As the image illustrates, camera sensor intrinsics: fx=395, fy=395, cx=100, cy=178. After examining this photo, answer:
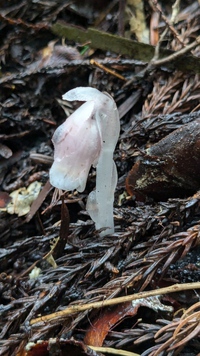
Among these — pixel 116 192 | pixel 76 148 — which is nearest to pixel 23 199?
pixel 116 192

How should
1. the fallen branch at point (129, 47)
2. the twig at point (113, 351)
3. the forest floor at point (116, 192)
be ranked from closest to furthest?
the twig at point (113, 351) → the forest floor at point (116, 192) → the fallen branch at point (129, 47)

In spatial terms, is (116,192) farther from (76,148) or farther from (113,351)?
(113,351)

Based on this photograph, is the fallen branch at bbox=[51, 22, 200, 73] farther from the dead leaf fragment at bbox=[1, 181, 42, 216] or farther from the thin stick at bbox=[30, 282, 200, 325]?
the thin stick at bbox=[30, 282, 200, 325]

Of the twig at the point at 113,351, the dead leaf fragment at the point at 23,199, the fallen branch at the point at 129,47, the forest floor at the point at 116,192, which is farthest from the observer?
the fallen branch at the point at 129,47

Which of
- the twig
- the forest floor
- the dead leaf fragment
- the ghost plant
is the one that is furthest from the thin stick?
the dead leaf fragment

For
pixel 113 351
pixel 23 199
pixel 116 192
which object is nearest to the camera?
pixel 113 351

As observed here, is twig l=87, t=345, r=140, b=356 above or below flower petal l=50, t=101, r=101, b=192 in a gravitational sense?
below

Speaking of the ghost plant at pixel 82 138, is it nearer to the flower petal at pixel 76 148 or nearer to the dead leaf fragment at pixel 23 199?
the flower petal at pixel 76 148

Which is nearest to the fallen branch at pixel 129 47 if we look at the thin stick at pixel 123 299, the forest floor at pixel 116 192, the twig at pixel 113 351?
the forest floor at pixel 116 192

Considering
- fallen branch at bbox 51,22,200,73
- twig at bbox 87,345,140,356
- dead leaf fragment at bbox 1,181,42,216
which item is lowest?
dead leaf fragment at bbox 1,181,42,216

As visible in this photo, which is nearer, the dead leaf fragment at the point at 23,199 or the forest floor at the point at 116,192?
the forest floor at the point at 116,192
